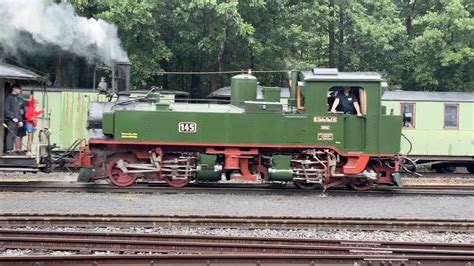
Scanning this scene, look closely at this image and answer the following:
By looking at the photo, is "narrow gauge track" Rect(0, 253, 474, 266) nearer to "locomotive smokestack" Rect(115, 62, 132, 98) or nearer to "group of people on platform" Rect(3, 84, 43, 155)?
"group of people on platform" Rect(3, 84, 43, 155)


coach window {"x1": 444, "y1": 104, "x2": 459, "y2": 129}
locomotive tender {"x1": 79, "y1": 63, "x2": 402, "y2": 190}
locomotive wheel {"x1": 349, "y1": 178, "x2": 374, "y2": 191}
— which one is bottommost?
locomotive wheel {"x1": 349, "y1": 178, "x2": 374, "y2": 191}

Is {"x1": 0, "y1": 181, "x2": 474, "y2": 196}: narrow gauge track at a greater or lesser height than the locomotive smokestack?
lesser

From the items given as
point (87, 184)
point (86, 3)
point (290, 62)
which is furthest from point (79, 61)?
point (87, 184)

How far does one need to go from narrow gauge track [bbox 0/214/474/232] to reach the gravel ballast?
2.61 ft

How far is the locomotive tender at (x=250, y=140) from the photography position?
1290 centimetres

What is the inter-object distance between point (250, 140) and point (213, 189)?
4.66ft

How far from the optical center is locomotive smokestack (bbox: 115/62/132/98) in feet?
45.0

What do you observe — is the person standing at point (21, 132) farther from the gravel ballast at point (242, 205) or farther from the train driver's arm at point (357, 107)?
the train driver's arm at point (357, 107)

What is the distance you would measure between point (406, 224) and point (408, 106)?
1076cm

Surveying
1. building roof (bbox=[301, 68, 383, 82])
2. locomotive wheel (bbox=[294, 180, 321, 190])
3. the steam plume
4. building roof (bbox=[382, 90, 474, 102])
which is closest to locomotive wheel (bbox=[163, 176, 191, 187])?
locomotive wheel (bbox=[294, 180, 321, 190])

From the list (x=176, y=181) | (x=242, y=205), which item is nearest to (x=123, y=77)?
(x=176, y=181)

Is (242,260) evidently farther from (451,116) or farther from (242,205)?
(451,116)

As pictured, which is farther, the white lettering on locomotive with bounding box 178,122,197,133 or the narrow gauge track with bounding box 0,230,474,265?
the white lettering on locomotive with bounding box 178,122,197,133

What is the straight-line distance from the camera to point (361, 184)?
13.6m
